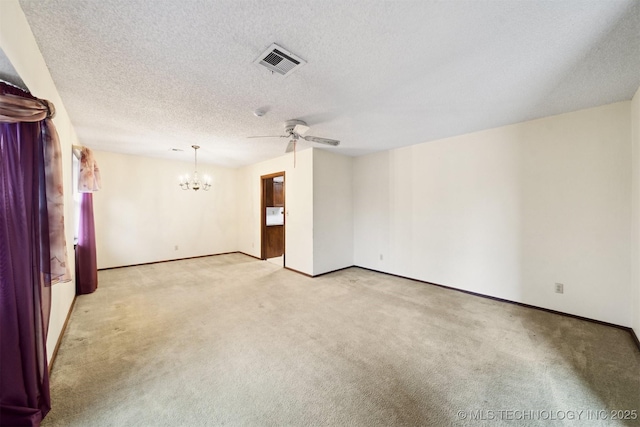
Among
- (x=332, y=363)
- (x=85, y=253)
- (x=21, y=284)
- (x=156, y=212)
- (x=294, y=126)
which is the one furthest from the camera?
(x=156, y=212)

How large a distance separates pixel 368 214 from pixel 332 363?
10.9 feet

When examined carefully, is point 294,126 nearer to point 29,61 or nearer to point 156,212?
point 29,61

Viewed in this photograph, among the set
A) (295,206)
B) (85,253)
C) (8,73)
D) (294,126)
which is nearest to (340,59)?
(294,126)

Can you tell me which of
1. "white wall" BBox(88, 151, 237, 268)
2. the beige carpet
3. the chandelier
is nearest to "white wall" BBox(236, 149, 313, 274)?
"white wall" BBox(88, 151, 237, 268)

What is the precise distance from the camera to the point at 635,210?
240cm

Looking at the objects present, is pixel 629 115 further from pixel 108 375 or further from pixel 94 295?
pixel 94 295

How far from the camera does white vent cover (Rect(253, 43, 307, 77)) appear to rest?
1.69 m

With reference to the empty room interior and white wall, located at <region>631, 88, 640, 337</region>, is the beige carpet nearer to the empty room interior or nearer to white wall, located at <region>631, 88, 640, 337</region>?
the empty room interior

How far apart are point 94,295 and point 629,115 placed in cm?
705

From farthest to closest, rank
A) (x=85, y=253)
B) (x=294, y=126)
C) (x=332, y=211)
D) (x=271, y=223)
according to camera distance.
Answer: (x=271, y=223), (x=332, y=211), (x=85, y=253), (x=294, y=126)

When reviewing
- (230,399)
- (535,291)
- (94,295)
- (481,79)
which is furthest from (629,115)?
(94,295)

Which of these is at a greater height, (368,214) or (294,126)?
(294,126)

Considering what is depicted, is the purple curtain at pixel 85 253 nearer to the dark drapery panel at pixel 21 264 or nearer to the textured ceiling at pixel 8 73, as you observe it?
the dark drapery panel at pixel 21 264

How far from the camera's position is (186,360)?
6.60 ft
